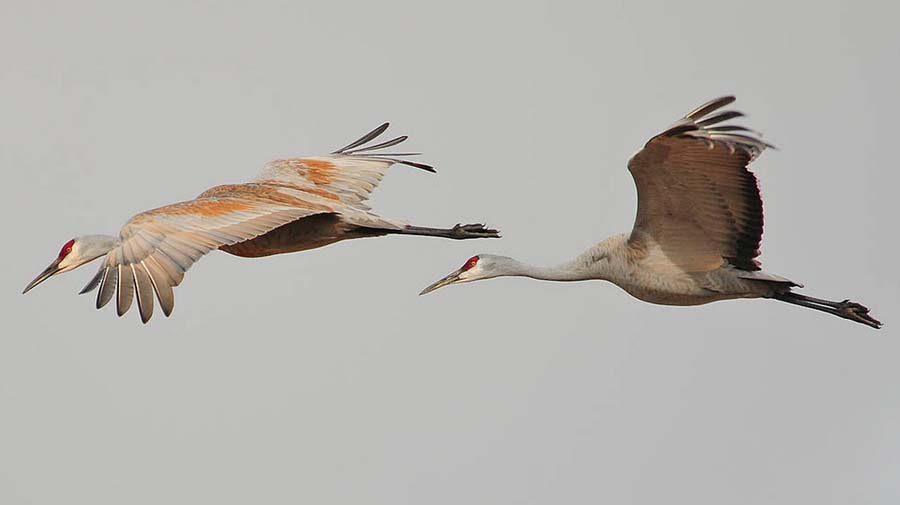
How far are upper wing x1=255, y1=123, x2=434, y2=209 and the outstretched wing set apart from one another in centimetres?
197

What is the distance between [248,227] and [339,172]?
11.2 ft

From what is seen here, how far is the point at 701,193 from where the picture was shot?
56.4ft

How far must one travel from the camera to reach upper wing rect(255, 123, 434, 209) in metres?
19.7

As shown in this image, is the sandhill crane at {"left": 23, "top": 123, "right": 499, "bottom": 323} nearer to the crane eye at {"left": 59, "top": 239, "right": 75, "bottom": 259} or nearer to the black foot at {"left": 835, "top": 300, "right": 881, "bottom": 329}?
the crane eye at {"left": 59, "top": 239, "right": 75, "bottom": 259}

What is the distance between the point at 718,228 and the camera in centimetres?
1769

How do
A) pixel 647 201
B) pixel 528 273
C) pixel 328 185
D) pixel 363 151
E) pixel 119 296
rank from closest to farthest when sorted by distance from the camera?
1. pixel 119 296
2. pixel 647 201
3. pixel 528 273
4. pixel 328 185
5. pixel 363 151

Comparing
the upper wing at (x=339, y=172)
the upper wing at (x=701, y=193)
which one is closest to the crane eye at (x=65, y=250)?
the upper wing at (x=339, y=172)

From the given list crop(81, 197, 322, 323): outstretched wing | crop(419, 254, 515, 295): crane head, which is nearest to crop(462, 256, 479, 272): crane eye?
crop(419, 254, 515, 295): crane head

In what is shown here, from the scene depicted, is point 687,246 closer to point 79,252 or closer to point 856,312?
point 856,312

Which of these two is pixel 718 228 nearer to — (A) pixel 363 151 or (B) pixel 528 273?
(B) pixel 528 273

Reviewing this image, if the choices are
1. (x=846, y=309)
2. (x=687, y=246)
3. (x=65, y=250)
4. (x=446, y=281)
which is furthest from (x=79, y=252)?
→ (x=846, y=309)

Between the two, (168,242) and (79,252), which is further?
(79,252)

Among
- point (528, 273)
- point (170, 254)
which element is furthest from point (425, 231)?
point (170, 254)

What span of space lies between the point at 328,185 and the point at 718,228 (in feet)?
13.7
